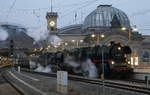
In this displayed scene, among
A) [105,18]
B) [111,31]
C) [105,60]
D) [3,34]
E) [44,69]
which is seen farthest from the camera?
[105,18]

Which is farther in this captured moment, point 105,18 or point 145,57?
point 105,18

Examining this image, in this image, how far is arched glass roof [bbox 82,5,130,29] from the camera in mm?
154375

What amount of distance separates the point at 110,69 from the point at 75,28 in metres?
142

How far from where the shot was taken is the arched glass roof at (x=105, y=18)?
15438cm

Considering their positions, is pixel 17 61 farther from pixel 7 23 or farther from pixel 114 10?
pixel 114 10

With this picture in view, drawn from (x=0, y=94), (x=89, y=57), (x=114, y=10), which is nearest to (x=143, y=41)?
(x=114, y=10)

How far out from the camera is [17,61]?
347 feet

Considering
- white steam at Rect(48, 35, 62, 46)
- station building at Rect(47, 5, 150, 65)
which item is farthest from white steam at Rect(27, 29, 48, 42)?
station building at Rect(47, 5, 150, 65)

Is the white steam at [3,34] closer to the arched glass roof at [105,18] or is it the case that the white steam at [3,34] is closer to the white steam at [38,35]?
the white steam at [38,35]

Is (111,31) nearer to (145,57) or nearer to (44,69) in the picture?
(145,57)

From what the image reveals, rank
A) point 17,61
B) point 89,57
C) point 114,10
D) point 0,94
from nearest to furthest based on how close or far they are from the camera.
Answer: point 0,94 → point 89,57 → point 17,61 → point 114,10

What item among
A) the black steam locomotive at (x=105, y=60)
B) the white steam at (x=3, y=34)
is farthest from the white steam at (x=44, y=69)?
the black steam locomotive at (x=105, y=60)

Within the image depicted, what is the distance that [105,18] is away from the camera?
159000 mm

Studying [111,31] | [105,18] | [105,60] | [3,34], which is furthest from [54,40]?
[105,18]
